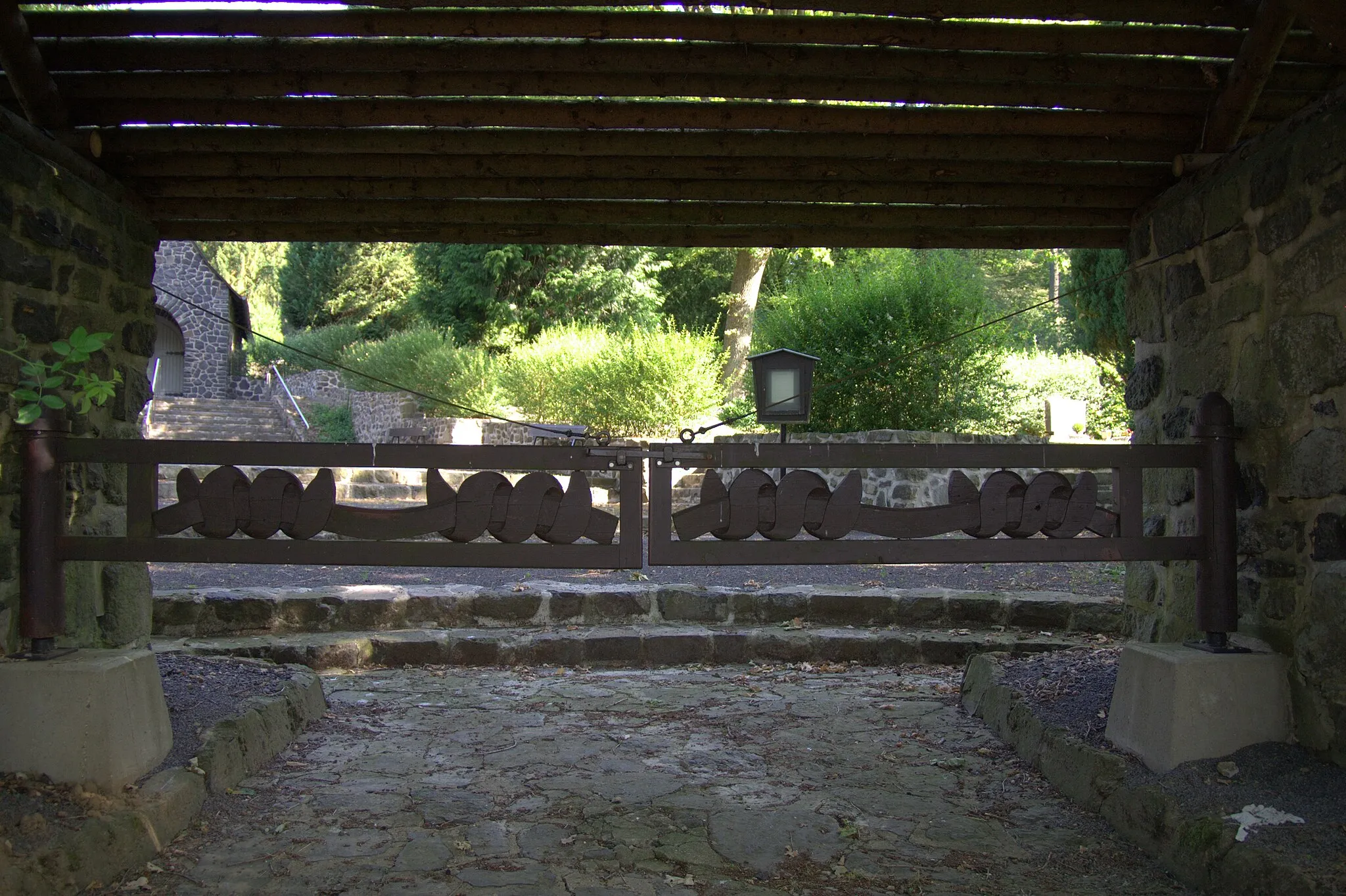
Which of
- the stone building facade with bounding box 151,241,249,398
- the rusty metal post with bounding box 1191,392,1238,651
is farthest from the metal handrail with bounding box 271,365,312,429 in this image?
the rusty metal post with bounding box 1191,392,1238,651

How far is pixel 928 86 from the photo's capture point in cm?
364

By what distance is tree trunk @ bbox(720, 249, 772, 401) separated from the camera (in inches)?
776

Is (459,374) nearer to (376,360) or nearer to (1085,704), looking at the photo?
(376,360)

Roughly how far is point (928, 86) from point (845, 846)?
2554mm

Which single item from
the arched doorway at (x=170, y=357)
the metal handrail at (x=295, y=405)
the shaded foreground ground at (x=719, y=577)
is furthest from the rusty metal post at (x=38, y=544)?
the arched doorway at (x=170, y=357)

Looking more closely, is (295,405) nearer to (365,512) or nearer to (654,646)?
(654,646)

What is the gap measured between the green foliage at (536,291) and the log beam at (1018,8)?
54.0ft

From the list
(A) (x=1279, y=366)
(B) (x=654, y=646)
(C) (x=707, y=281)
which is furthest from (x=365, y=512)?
(C) (x=707, y=281)

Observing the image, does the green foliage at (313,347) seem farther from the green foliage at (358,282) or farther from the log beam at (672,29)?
the log beam at (672,29)

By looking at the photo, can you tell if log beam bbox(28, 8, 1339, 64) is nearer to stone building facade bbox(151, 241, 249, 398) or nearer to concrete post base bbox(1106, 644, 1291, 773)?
concrete post base bbox(1106, 644, 1291, 773)

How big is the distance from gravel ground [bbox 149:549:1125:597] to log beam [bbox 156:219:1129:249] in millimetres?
2855

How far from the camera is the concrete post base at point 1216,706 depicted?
308 cm

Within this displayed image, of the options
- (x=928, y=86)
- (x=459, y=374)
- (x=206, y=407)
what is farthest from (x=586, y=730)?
(x=206, y=407)

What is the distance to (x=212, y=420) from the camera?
19094 millimetres
